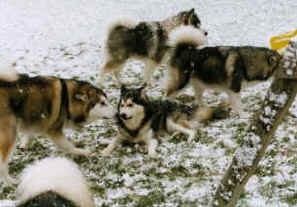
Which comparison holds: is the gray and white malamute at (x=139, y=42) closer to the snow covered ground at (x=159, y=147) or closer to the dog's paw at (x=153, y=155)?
the snow covered ground at (x=159, y=147)

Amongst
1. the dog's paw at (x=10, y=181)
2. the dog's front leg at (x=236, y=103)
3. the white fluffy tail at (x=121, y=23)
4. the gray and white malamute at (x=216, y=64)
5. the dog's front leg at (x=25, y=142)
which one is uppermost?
the white fluffy tail at (x=121, y=23)

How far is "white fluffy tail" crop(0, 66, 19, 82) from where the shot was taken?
3.74m

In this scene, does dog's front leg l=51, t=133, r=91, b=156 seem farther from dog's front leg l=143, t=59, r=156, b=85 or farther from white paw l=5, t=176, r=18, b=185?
dog's front leg l=143, t=59, r=156, b=85

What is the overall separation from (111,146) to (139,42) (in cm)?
245

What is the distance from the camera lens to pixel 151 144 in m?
4.59

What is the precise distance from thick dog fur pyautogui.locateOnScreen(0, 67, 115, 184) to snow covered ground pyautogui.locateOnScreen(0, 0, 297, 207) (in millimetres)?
525

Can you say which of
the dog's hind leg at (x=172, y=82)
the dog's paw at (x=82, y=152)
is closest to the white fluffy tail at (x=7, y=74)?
the dog's paw at (x=82, y=152)

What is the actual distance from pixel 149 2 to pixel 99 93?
8.60 meters

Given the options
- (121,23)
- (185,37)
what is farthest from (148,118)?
(121,23)

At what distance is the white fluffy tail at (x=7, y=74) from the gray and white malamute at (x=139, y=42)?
107 inches

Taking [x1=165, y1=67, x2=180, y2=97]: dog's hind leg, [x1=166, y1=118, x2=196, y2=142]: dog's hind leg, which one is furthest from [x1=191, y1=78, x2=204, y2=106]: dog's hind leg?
[x1=166, y1=118, x2=196, y2=142]: dog's hind leg

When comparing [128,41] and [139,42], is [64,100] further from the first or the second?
[139,42]

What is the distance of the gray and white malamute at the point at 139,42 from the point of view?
6297 mm

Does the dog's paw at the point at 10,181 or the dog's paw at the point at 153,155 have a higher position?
the dog's paw at the point at 153,155
